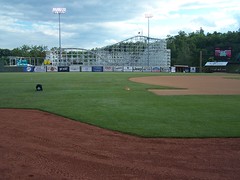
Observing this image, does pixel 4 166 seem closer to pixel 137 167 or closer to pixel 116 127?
pixel 137 167

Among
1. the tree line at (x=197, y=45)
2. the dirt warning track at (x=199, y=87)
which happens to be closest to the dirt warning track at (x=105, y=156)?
the dirt warning track at (x=199, y=87)

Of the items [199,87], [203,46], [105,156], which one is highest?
[203,46]

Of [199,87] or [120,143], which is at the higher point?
[199,87]

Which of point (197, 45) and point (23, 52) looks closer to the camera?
point (197, 45)

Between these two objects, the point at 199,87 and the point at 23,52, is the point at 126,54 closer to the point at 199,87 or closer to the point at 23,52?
the point at 23,52

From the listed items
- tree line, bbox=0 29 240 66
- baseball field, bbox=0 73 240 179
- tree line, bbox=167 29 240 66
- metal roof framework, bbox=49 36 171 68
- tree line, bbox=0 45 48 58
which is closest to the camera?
baseball field, bbox=0 73 240 179

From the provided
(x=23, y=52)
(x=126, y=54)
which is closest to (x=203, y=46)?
(x=126, y=54)

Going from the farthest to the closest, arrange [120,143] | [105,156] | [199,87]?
1. [199,87]
2. [120,143]
3. [105,156]

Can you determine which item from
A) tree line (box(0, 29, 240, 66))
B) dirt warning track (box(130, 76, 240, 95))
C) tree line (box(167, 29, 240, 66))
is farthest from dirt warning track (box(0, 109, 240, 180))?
tree line (box(167, 29, 240, 66))

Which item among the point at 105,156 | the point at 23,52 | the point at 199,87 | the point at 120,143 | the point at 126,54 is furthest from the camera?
the point at 23,52

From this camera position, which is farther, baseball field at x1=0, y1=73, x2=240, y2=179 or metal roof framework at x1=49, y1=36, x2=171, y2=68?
metal roof framework at x1=49, y1=36, x2=171, y2=68

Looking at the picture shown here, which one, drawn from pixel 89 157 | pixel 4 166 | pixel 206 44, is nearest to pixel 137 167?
pixel 89 157

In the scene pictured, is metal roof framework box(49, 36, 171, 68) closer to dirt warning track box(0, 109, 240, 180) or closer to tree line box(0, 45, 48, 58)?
tree line box(0, 45, 48, 58)

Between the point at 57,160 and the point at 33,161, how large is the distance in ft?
1.55
